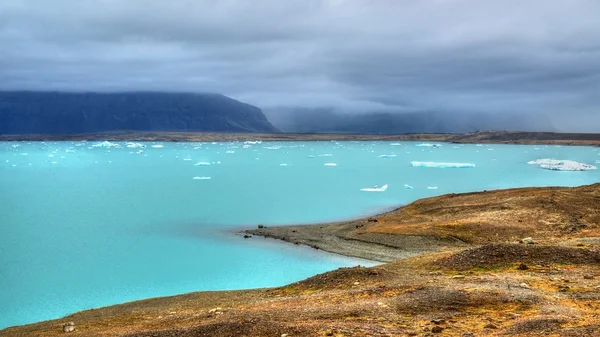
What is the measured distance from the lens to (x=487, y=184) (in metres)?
58.0

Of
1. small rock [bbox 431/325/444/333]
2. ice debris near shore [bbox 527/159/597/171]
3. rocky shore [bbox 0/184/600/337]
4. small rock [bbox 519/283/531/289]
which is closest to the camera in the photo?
small rock [bbox 431/325/444/333]

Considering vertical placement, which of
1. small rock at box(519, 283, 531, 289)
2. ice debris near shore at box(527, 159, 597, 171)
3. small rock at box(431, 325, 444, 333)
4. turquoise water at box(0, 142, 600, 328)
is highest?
small rock at box(431, 325, 444, 333)

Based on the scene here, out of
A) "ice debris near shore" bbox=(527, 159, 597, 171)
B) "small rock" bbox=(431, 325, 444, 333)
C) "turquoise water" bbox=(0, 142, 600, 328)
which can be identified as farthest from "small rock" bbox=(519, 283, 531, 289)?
"ice debris near shore" bbox=(527, 159, 597, 171)

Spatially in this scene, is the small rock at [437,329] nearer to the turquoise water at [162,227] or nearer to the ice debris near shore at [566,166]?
the turquoise water at [162,227]

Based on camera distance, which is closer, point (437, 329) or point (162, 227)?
point (437, 329)

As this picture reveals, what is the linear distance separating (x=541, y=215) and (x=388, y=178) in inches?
1467

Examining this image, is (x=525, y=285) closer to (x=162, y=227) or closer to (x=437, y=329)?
(x=437, y=329)

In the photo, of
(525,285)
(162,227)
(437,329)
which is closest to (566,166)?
(162,227)

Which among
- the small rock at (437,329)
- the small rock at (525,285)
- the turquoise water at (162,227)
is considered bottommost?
the turquoise water at (162,227)

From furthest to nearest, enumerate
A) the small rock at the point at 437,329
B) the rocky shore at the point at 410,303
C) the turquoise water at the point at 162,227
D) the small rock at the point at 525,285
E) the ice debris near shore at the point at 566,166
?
the ice debris near shore at the point at 566,166 → the turquoise water at the point at 162,227 → the small rock at the point at 525,285 → the rocky shore at the point at 410,303 → the small rock at the point at 437,329

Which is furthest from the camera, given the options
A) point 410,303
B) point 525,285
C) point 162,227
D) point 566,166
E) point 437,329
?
point 566,166

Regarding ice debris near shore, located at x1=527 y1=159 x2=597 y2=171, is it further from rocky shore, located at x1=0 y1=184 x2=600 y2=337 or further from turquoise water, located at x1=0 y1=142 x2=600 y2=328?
rocky shore, located at x1=0 y1=184 x2=600 y2=337

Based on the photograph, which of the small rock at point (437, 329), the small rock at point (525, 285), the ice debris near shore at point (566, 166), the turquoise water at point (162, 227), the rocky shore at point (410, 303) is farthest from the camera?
the ice debris near shore at point (566, 166)

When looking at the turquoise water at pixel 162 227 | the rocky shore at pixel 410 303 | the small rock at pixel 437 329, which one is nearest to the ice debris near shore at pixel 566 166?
the turquoise water at pixel 162 227
